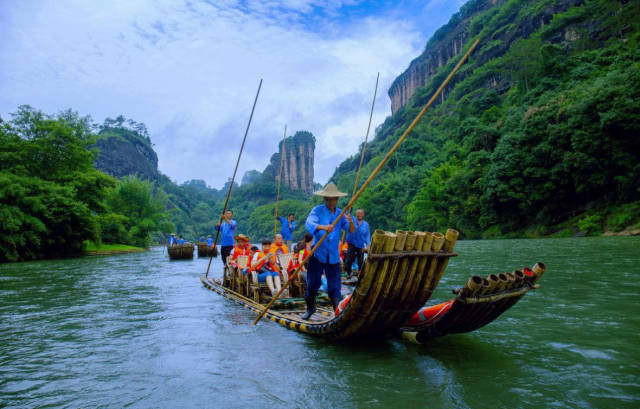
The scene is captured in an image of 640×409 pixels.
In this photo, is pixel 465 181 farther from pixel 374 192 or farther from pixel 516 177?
pixel 374 192

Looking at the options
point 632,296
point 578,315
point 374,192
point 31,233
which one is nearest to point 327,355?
point 578,315

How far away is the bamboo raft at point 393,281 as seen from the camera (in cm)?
358

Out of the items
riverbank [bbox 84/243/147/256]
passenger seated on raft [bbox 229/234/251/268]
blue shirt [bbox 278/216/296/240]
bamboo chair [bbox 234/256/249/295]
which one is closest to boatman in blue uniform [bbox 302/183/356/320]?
bamboo chair [bbox 234/256/249/295]

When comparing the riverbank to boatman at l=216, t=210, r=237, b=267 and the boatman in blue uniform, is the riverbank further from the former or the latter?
the boatman in blue uniform

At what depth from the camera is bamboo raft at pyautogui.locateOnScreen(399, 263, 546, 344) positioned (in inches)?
139

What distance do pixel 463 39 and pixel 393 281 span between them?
103 meters

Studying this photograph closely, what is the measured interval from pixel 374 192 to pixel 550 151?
33.6 metres

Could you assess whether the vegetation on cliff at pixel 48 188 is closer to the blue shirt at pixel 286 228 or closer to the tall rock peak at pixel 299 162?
the blue shirt at pixel 286 228

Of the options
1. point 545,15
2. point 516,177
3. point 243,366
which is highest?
point 545,15

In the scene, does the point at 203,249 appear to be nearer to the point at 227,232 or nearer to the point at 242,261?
the point at 227,232

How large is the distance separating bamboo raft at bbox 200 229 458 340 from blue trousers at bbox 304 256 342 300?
811 mm

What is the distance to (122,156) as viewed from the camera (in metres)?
91.6

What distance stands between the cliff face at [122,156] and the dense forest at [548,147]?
62066mm

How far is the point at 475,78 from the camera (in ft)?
220
